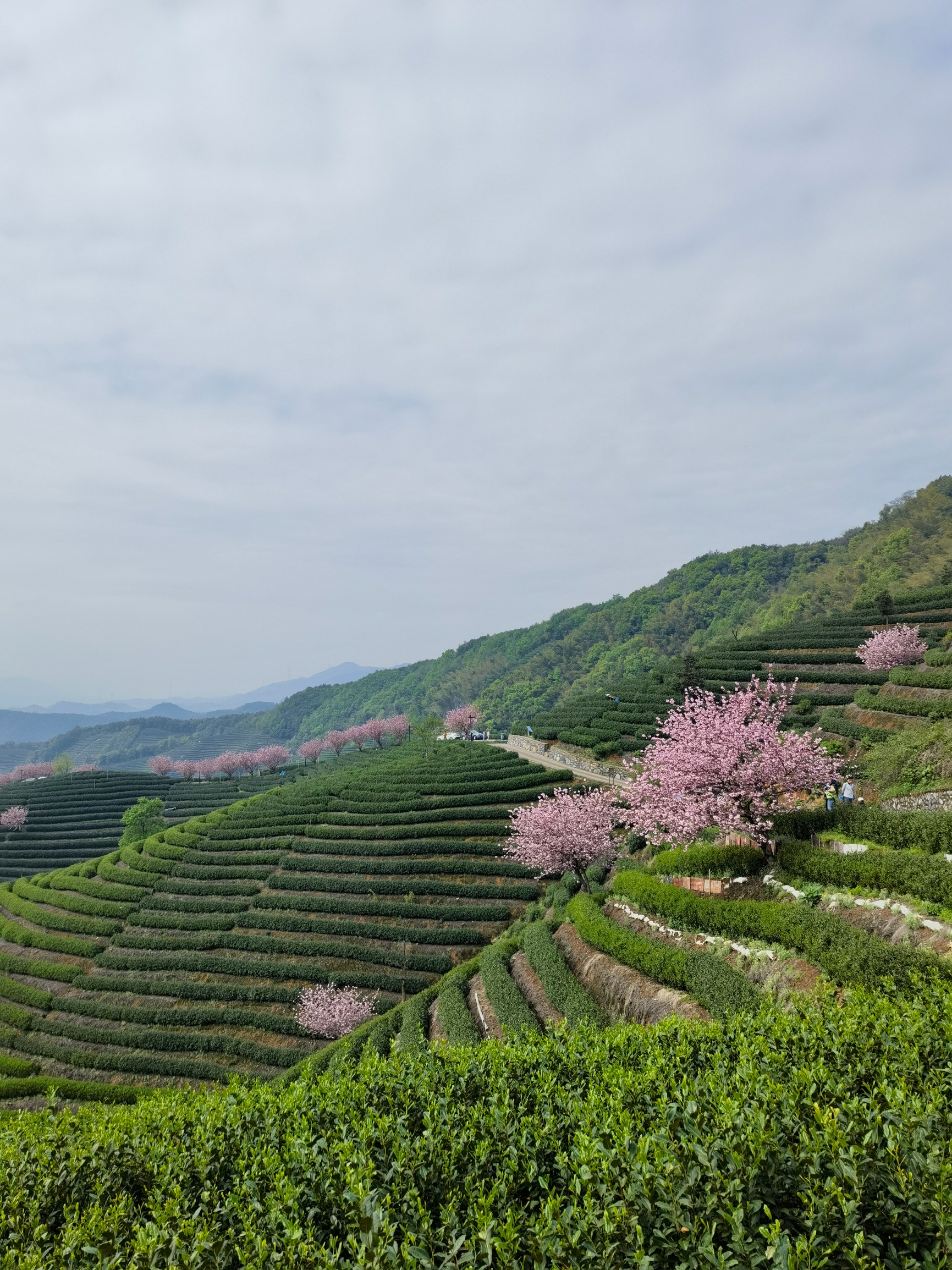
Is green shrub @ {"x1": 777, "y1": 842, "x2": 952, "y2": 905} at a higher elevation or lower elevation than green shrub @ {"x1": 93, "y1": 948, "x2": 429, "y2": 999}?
higher

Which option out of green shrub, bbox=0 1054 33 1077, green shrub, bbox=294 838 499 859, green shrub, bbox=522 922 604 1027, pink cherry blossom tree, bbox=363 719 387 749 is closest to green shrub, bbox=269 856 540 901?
green shrub, bbox=294 838 499 859

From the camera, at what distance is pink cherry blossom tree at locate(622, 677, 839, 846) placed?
20.3 meters

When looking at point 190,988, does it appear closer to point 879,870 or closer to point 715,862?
point 715,862

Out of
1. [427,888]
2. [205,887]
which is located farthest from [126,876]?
[427,888]

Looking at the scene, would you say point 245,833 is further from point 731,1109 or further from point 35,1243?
point 731,1109

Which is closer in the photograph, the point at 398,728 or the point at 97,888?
the point at 97,888

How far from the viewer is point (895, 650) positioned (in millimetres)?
46125

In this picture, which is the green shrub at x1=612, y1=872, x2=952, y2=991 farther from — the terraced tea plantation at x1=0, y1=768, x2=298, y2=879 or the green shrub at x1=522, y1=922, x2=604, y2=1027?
the terraced tea plantation at x1=0, y1=768, x2=298, y2=879

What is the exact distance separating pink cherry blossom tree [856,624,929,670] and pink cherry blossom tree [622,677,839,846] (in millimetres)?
29916

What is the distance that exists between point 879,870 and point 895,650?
1433 inches

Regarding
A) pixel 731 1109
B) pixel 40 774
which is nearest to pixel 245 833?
pixel 731 1109

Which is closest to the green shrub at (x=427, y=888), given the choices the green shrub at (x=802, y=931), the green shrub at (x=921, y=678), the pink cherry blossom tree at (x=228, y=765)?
the green shrub at (x=802, y=931)

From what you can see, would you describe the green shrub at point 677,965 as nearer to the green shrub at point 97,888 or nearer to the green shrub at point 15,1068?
the green shrub at point 15,1068

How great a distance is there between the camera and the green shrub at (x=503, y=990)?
21516 mm
